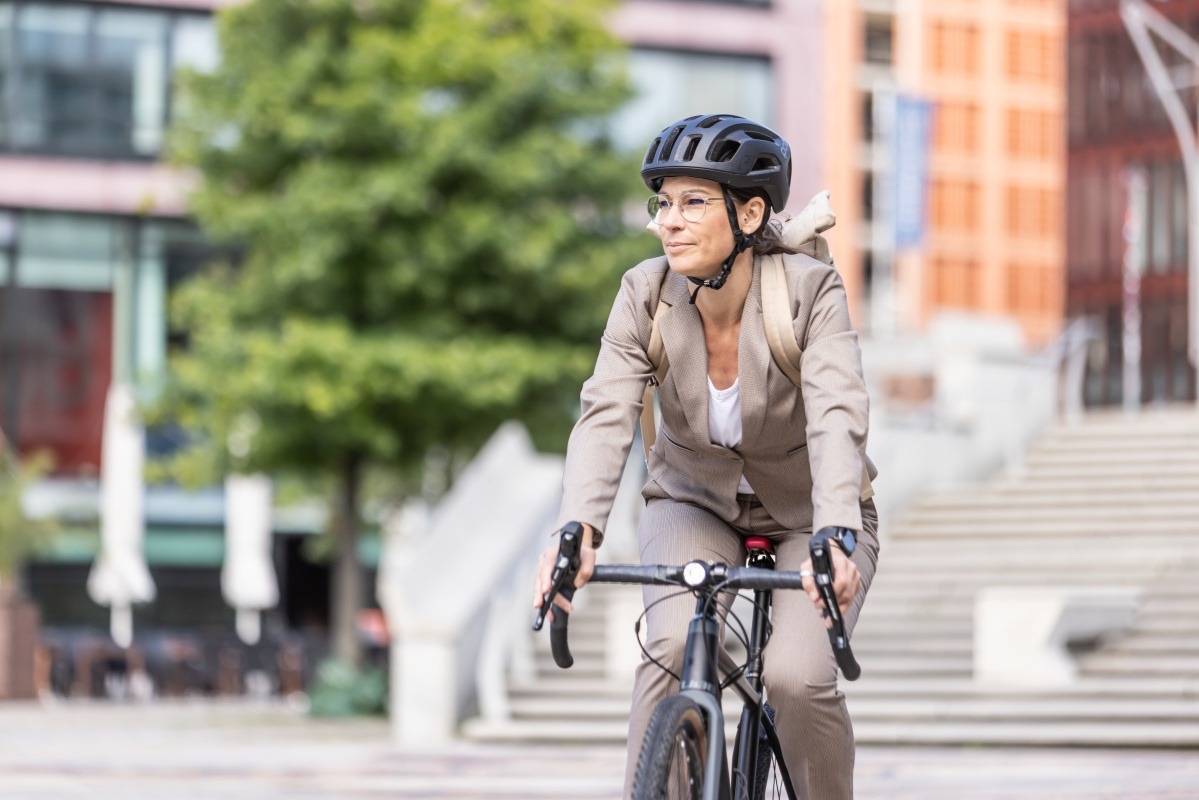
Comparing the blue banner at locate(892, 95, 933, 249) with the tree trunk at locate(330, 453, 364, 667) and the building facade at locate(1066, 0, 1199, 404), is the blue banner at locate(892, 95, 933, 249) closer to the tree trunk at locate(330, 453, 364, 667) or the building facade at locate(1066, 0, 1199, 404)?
the building facade at locate(1066, 0, 1199, 404)

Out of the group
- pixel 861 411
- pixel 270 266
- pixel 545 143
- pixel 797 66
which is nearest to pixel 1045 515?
pixel 545 143

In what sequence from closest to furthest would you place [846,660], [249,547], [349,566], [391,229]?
[846,660], [391,229], [349,566], [249,547]

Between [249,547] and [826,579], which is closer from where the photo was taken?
[826,579]

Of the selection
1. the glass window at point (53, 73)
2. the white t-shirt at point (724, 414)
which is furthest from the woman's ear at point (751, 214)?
the glass window at point (53, 73)

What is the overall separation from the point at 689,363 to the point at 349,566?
17.1m

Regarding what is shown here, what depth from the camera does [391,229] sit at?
20312mm

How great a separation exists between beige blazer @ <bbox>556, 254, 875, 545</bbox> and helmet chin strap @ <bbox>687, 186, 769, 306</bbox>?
0.09 metres

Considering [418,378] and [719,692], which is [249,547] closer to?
[418,378]

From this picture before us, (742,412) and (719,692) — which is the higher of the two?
(742,412)

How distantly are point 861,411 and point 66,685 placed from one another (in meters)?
25.0

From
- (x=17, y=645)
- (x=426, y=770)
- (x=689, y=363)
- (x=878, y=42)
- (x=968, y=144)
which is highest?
(x=878, y=42)

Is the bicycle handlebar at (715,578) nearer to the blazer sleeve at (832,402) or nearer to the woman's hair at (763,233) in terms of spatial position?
the blazer sleeve at (832,402)

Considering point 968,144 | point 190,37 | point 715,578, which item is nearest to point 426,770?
point 715,578

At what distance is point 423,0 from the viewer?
21000 millimetres
